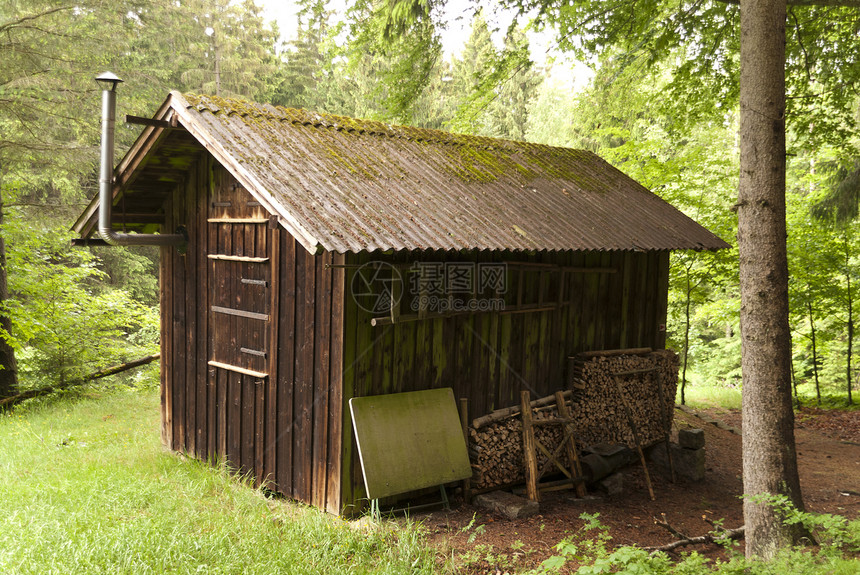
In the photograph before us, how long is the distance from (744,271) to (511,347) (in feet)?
9.95

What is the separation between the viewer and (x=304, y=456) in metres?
6.47

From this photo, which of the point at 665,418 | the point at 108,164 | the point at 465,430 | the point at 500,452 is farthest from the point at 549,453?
the point at 108,164

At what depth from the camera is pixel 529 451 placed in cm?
742

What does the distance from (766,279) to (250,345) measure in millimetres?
5206

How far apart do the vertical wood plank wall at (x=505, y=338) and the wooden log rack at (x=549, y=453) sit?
0.88 ft

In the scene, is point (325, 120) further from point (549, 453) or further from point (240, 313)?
point (549, 453)

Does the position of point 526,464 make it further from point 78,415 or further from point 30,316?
point 30,316

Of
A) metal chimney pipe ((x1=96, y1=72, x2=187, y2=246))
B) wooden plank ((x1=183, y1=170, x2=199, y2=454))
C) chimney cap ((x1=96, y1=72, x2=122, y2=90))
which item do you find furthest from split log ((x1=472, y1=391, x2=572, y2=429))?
chimney cap ((x1=96, y1=72, x2=122, y2=90))

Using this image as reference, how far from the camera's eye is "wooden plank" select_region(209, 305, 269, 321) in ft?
22.7

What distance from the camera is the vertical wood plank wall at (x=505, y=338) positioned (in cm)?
627

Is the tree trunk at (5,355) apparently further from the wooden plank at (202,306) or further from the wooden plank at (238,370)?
the wooden plank at (238,370)

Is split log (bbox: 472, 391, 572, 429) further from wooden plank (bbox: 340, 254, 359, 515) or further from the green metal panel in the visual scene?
wooden plank (bbox: 340, 254, 359, 515)

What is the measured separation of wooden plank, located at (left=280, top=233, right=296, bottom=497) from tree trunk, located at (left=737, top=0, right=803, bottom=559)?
167 inches

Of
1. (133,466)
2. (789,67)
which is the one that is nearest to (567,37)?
(789,67)
